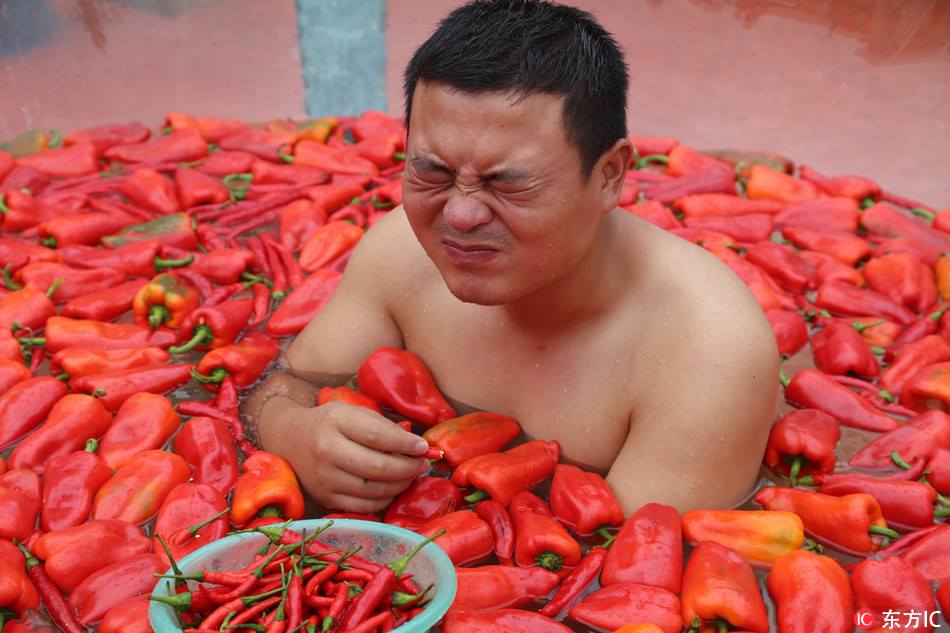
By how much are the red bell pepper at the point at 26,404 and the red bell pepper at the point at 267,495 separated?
0.71 m

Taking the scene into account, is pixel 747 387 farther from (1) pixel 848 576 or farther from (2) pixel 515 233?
(2) pixel 515 233

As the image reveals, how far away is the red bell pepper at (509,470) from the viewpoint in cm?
242

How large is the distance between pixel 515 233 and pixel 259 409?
3.30ft

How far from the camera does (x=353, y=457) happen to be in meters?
2.26

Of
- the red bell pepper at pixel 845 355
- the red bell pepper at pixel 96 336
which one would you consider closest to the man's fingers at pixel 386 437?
the red bell pepper at pixel 96 336

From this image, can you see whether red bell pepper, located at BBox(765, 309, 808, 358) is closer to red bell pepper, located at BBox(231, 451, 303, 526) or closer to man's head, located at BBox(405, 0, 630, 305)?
man's head, located at BBox(405, 0, 630, 305)

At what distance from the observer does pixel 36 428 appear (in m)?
2.77

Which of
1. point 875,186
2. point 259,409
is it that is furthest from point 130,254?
point 875,186

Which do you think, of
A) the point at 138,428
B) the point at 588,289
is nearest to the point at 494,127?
the point at 588,289

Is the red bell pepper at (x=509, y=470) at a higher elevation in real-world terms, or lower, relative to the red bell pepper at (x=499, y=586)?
higher

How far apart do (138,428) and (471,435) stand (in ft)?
2.85

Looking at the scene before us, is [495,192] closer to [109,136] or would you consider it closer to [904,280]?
[904,280]

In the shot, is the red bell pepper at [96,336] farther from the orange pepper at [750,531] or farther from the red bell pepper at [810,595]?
the red bell pepper at [810,595]

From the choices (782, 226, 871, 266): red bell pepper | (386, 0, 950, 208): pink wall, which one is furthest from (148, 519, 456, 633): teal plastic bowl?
(386, 0, 950, 208): pink wall
